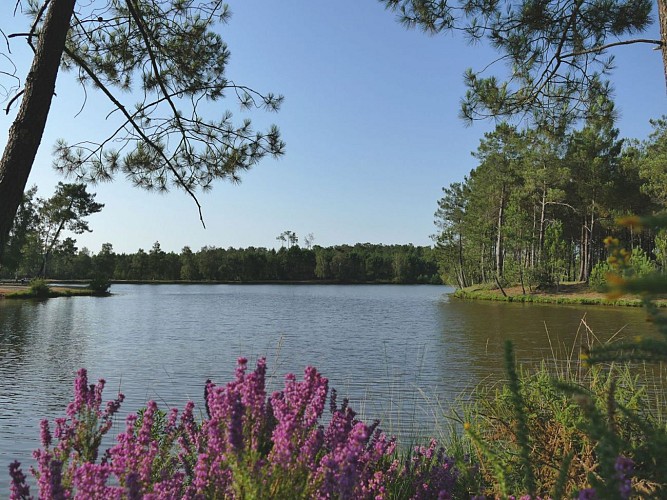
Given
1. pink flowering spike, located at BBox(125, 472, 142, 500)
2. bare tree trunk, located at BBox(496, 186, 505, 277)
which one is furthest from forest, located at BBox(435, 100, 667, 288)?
pink flowering spike, located at BBox(125, 472, 142, 500)

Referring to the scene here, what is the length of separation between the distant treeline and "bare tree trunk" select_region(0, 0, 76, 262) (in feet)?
273

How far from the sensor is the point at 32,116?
Answer: 10.5 ft

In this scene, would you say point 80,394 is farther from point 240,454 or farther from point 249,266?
point 249,266

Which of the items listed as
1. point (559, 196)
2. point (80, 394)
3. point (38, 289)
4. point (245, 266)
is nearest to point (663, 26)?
point (80, 394)

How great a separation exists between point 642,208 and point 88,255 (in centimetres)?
7779

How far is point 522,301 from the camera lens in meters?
37.5

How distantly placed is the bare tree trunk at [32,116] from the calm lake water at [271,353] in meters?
2.02

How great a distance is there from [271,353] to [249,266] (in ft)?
275

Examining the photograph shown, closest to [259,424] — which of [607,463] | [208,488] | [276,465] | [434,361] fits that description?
[276,465]

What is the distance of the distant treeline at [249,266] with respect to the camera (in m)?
88.4

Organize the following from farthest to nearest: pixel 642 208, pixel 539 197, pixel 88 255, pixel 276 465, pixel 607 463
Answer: pixel 88 255 → pixel 539 197 → pixel 642 208 → pixel 276 465 → pixel 607 463

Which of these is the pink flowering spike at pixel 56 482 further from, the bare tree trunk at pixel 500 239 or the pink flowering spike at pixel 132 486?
the bare tree trunk at pixel 500 239

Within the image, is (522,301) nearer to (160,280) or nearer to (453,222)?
(453,222)

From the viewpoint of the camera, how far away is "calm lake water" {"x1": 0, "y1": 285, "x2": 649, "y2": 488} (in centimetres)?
865
